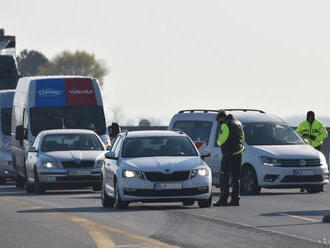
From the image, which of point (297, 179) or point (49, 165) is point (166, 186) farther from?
point (49, 165)

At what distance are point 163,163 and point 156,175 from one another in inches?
11.8

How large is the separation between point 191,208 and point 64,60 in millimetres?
170104

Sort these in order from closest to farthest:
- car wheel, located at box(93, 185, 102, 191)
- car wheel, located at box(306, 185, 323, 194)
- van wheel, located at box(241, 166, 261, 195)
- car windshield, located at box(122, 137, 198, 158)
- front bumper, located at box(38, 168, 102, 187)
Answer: car windshield, located at box(122, 137, 198, 158)
van wheel, located at box(241, 166, 261, 195)
car wheel, located at box(306, 185, 323, 194)
front bumper, located at box(38, 168, 102, 187)
car wheel, located at box(93, 185, 102, 191)

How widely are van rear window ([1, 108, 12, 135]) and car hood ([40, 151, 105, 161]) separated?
7.99 metres

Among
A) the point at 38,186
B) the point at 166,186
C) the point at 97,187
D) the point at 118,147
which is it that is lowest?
the point at 97,187

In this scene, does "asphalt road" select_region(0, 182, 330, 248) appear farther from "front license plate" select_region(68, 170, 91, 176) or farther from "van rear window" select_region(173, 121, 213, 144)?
"van rear window" select_region(173, 121, 213, 144)

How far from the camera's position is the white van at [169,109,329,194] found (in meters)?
27.2

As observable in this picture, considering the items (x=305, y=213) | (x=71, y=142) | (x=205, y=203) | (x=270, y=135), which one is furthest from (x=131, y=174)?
(x=71, y=142)

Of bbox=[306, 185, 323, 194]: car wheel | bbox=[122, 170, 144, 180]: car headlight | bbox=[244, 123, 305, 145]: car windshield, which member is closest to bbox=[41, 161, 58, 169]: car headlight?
bbox=[244, 123, 305, 145]: car windshield

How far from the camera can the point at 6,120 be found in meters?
37.5

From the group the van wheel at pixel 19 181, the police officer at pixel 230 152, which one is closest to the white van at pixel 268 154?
the police officer at pixel 230 152

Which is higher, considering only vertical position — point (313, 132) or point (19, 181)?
point (313, 132)

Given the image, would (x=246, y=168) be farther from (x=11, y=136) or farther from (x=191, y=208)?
(x=11, y=136)

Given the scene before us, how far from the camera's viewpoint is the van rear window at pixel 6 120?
1469 inches
